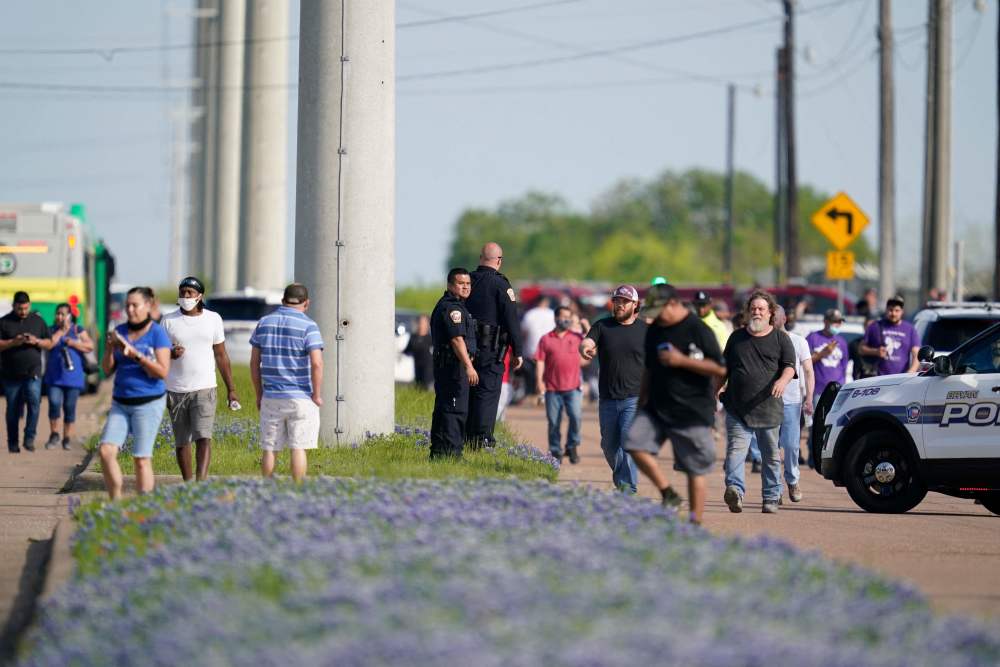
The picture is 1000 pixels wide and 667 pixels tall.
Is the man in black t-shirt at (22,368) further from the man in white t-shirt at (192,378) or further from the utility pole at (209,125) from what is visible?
the utility pole at (209,125)

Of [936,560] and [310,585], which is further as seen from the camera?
[936,560]

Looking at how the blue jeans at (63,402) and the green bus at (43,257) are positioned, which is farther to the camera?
the green bus at (43,257)

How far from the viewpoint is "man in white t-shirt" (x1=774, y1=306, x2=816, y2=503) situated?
15990mm

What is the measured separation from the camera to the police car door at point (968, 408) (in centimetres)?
1412

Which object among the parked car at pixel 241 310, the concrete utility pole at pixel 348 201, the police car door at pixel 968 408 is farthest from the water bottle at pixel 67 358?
the police car door at pixel 968 408

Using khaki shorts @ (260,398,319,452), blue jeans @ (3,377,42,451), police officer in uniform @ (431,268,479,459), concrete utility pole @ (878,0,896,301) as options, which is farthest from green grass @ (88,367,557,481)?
concrete utility pole @ (878,0,896,301)

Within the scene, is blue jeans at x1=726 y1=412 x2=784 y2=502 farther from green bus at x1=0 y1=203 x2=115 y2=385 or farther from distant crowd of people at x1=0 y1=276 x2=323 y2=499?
green bus at x1=0 y1=203 x2=115 y2=385

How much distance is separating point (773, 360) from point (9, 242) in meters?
20.2

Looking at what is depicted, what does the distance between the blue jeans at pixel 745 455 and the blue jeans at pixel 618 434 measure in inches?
32.1

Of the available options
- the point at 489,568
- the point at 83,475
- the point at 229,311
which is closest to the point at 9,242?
the point at 229,311

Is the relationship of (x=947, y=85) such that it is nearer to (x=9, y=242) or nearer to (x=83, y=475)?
(x=9, y=242)

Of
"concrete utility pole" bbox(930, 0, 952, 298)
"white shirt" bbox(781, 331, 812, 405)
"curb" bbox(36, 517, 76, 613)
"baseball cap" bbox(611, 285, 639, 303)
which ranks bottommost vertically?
"curb" bbox(36, 517, 76, 613)

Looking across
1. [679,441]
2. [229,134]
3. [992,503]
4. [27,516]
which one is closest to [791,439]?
[992,503]

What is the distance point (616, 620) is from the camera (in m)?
6.15
